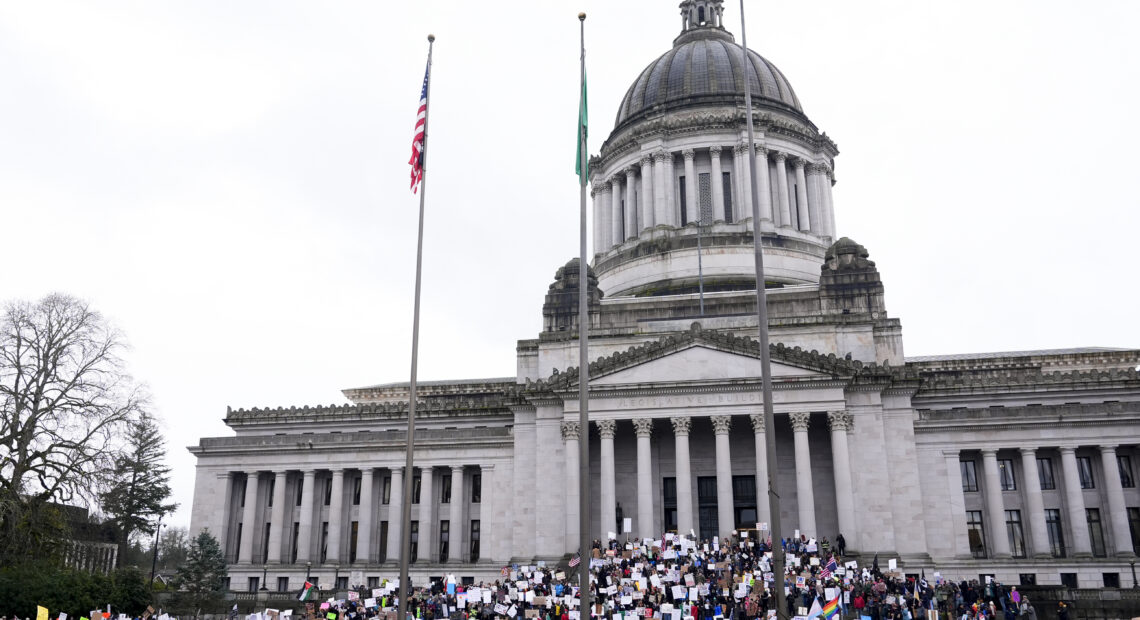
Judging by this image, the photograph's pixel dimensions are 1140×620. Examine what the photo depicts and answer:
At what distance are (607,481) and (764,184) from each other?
29.5m

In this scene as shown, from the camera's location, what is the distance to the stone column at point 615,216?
72.4 meters

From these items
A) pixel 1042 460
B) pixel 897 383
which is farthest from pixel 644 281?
pixel 1042 460

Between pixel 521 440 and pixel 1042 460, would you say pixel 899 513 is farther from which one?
pixel 521 440

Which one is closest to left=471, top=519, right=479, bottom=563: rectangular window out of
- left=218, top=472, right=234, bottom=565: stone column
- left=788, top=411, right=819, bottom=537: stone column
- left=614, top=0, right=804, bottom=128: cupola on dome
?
left=218, top=472, right=234, bottom=565: stone column

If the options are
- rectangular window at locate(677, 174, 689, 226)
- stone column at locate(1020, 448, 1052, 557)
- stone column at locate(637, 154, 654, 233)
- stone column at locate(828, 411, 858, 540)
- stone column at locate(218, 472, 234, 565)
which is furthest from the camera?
stone column at locate(637, 154, 654, 233)

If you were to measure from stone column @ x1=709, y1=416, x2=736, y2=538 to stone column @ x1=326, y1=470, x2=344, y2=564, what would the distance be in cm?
2231

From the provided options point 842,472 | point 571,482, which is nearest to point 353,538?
point 571,482

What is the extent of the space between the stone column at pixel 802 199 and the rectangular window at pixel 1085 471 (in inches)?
1031

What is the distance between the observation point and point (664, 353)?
162 feet

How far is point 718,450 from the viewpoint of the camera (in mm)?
47625

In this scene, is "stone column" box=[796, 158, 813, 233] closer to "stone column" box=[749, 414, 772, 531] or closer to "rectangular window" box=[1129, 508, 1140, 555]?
"stone column" box=[749, 414, 772, 531]

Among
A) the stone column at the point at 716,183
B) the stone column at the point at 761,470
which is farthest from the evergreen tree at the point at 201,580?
the stone column at the point at 716,183

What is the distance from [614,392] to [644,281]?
1863cm

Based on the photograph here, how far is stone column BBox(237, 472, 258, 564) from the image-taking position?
179ft
